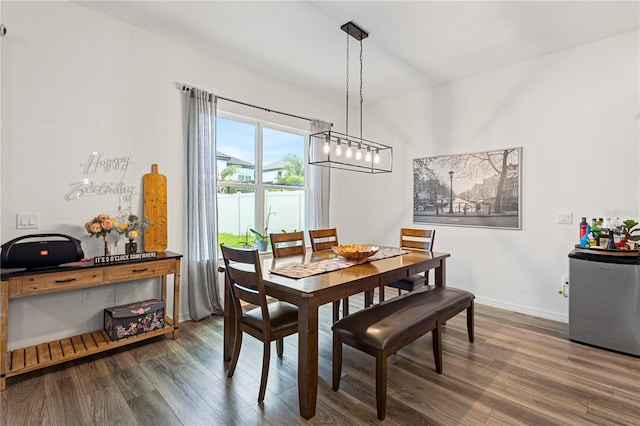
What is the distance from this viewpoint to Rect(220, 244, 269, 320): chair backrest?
78.1 inches

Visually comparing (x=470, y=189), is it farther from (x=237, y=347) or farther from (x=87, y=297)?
(x=87, y=297)

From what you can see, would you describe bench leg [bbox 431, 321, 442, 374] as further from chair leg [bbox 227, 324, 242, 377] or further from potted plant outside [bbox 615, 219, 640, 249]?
potted plant outside [bbox 615, 219, 640, 249]

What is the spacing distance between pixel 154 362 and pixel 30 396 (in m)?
0.72

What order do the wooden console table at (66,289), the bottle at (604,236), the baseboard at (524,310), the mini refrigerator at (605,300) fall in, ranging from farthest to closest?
the baseboard at (524,310), the bottle at (604,236), the mini refrigerator at (605,300), the wooden console table at (66,289)

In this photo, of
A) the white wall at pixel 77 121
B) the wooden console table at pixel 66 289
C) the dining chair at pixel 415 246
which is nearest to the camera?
the wooden console table at pixel 66 289

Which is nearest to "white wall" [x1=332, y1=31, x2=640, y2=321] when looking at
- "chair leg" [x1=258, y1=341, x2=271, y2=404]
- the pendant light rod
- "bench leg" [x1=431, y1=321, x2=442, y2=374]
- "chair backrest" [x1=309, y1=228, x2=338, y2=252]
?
"chair backrest" [x1=309, y1=228, x2=338, y2=252]

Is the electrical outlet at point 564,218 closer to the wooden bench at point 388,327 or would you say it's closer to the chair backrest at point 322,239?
the wooden bench at point 388,327

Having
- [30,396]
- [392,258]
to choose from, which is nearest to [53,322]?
[30,396]

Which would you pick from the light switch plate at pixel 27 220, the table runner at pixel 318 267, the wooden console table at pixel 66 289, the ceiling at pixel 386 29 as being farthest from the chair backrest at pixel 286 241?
the ceiling at pixel 386 29

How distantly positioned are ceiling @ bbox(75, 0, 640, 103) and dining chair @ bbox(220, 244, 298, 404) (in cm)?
213

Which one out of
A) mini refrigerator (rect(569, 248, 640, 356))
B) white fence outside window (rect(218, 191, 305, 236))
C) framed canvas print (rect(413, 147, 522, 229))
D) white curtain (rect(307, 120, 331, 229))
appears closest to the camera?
mini refrigerator (rect(569, 248, 640, 356))

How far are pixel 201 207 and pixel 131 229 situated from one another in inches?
28.3

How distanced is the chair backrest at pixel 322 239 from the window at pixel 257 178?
3.22 feet

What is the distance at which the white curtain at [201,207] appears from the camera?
3383 millimetres
